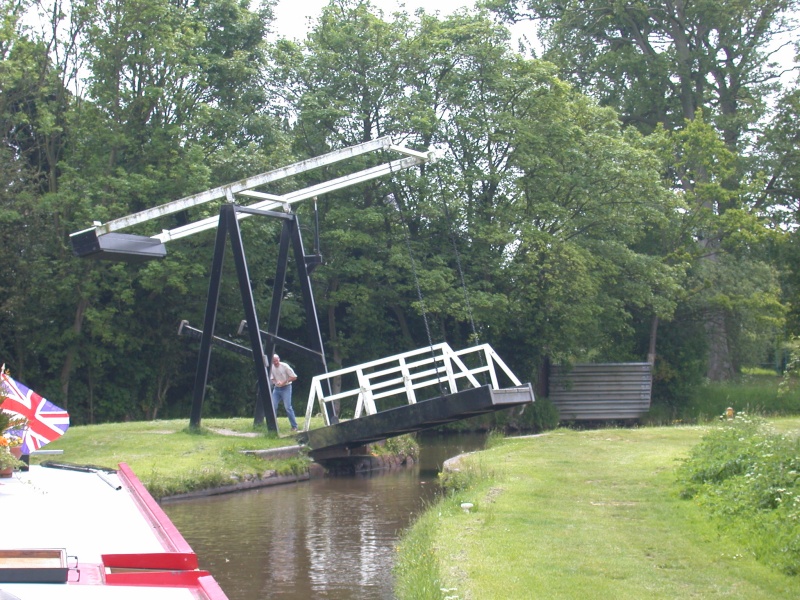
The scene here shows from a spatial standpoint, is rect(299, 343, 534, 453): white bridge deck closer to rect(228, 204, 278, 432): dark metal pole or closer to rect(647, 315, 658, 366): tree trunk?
rect(228, 204, 278, 432): dark metal pole

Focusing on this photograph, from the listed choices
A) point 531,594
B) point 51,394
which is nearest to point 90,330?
point 51,394

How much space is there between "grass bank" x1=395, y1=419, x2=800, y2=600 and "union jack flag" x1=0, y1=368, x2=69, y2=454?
4.11 m

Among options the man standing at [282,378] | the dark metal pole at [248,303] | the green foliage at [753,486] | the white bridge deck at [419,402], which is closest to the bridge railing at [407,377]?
the white bridge deck at [419,402]

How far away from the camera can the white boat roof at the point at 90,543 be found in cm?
473

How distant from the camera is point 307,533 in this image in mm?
12195

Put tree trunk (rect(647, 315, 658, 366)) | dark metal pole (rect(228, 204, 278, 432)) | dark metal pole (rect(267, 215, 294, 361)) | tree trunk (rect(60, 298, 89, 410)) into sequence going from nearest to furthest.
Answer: dark metal pole (rect(228, 204, 278, 432)) → dark metal pole (rect(267, 215, 294, 361)) → tree trunk (rect(60, 298, 89, 410)) → tree trunk (rect(647, 315, 658, 366))

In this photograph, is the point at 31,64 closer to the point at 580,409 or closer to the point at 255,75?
the point at 255,75

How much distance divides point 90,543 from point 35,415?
188 inches

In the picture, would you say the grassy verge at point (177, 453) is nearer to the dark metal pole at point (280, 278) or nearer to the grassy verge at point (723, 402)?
the dark metal pole at point (280, 278)

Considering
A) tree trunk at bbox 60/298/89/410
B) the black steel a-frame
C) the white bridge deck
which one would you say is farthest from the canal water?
tree trunk at bbox 60/298/89/410

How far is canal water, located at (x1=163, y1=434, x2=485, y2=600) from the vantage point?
948 cm

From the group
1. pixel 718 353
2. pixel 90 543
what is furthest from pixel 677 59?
pixel 90 543

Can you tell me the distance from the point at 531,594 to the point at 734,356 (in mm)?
34626

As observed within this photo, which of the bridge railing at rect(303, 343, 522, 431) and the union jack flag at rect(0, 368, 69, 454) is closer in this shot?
the union jack flag at rect(0, 368, 69, 454)
